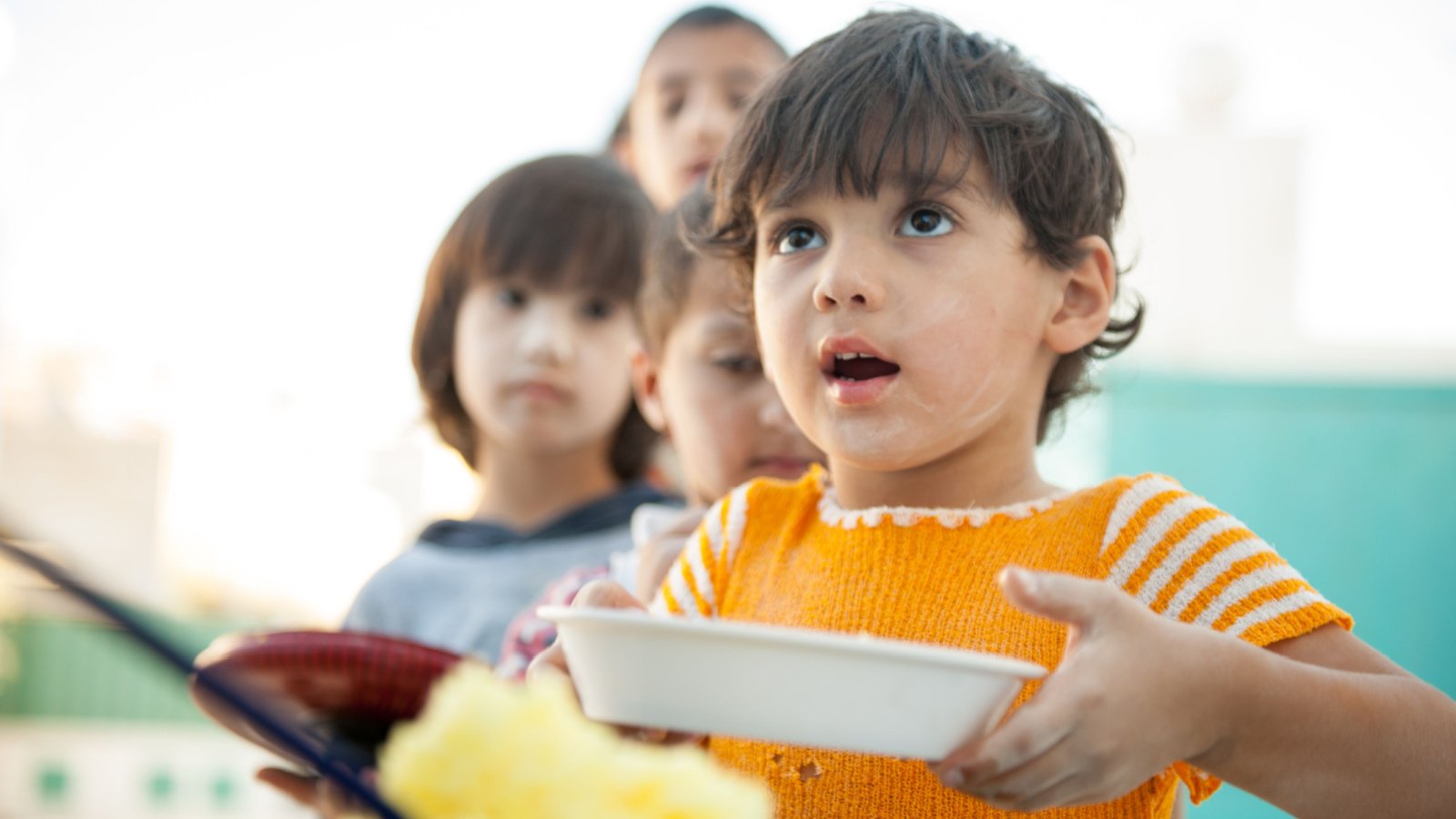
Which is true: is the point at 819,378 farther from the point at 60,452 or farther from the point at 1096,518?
the point at 60,452

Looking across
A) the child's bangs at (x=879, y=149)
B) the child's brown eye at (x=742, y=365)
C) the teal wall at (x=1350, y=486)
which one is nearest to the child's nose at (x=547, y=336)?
the child's brown eye at (x=742, y=365)

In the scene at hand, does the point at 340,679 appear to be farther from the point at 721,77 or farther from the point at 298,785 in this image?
the point at 721,77

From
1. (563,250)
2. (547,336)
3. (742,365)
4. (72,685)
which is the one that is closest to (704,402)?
(742,365)

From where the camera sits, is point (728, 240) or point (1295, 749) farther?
point (728, 240)

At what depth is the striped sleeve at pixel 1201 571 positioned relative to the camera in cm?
103

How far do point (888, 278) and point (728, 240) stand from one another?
0.31m

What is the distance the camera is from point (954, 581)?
1.21 metres

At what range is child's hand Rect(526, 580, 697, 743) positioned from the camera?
108 centimetres

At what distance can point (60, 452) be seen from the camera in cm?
727

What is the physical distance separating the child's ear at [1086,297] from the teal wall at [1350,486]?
9.29ft

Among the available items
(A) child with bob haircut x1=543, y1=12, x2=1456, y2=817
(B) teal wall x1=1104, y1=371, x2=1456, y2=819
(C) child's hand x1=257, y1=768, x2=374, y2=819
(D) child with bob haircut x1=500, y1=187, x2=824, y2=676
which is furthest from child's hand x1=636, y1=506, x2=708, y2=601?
(B) teal wall x1=1104, y1=371, x2=1456, y2=819

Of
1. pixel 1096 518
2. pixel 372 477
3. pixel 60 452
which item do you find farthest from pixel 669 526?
pixel 60 452

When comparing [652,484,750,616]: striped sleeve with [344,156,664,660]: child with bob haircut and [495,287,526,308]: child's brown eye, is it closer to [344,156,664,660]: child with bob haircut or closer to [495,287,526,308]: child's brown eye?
[344,156,664,660]: child with bob haircut

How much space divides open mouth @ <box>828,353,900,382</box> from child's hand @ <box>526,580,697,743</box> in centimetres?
28
